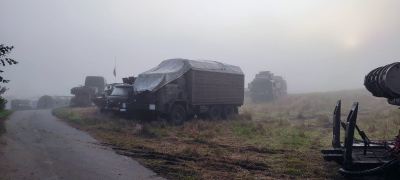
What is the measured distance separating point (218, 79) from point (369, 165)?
11604mm

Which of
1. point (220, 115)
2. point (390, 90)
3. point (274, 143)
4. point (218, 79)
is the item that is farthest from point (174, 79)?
point (390, 90)

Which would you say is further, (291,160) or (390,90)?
(291,160)

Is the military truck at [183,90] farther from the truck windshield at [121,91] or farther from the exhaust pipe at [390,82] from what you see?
the exhaust pipe at [390,82]

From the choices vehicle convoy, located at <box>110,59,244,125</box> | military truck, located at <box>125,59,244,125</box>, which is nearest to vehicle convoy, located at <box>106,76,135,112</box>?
vehicle convoy, located at <box>110,59,244,125</box>

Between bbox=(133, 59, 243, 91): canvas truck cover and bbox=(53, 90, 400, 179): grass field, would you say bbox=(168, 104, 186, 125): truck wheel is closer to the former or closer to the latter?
bbox=(53, 90, 400, 179): grass field

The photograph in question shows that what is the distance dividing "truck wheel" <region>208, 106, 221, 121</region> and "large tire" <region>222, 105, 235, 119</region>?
0.50 m

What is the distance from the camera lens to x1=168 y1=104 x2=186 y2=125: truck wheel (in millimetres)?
13891

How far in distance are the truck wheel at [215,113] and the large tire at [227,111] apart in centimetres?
50

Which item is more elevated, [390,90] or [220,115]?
[390,90]

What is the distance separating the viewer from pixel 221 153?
25.2ft

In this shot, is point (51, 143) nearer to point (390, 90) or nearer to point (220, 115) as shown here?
point (390, 90)

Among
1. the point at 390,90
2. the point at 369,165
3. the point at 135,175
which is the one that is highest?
the point at 390,90

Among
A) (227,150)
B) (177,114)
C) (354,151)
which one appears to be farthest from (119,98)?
(354,151)

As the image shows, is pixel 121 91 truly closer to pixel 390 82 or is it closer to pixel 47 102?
pixel 390 82
